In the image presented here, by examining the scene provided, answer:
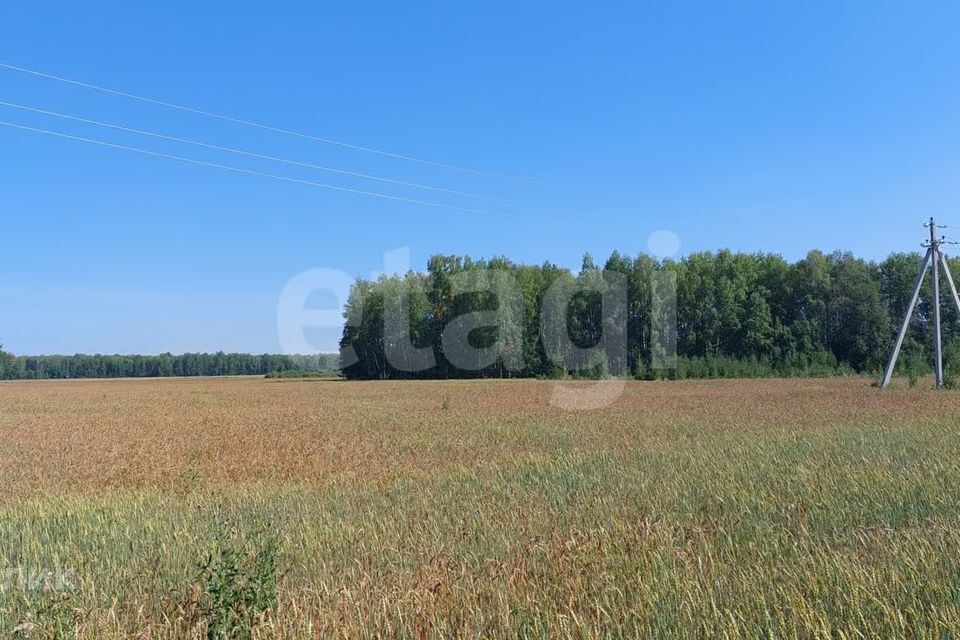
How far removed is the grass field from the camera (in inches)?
162

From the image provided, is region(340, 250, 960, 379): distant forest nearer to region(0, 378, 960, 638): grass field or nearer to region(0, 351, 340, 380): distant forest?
region(0, 378, 960, 638): grass field

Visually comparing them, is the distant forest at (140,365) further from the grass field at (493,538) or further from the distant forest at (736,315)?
the grass field at (493,538)

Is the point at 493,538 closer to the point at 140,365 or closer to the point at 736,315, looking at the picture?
the point at 736,315

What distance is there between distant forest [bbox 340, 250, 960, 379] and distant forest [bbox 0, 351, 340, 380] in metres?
85.4

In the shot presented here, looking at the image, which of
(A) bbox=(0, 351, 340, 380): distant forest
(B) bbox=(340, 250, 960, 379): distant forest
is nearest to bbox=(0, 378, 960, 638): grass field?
(B) bbox=(340, 250, 960, 379): distant forest

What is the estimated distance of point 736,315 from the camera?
67.3 metres

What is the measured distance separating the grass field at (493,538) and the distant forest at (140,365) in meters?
145

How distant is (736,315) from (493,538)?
217ft

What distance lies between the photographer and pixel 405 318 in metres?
79.0

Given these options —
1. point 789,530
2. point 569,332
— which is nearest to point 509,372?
point 569,332

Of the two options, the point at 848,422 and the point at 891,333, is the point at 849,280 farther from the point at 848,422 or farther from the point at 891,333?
the point at 848,422

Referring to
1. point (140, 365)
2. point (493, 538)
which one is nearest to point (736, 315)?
point (493, 538)

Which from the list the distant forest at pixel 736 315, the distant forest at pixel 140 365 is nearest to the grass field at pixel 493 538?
the distant forest at pixel 736 315

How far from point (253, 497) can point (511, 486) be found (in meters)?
3.36
